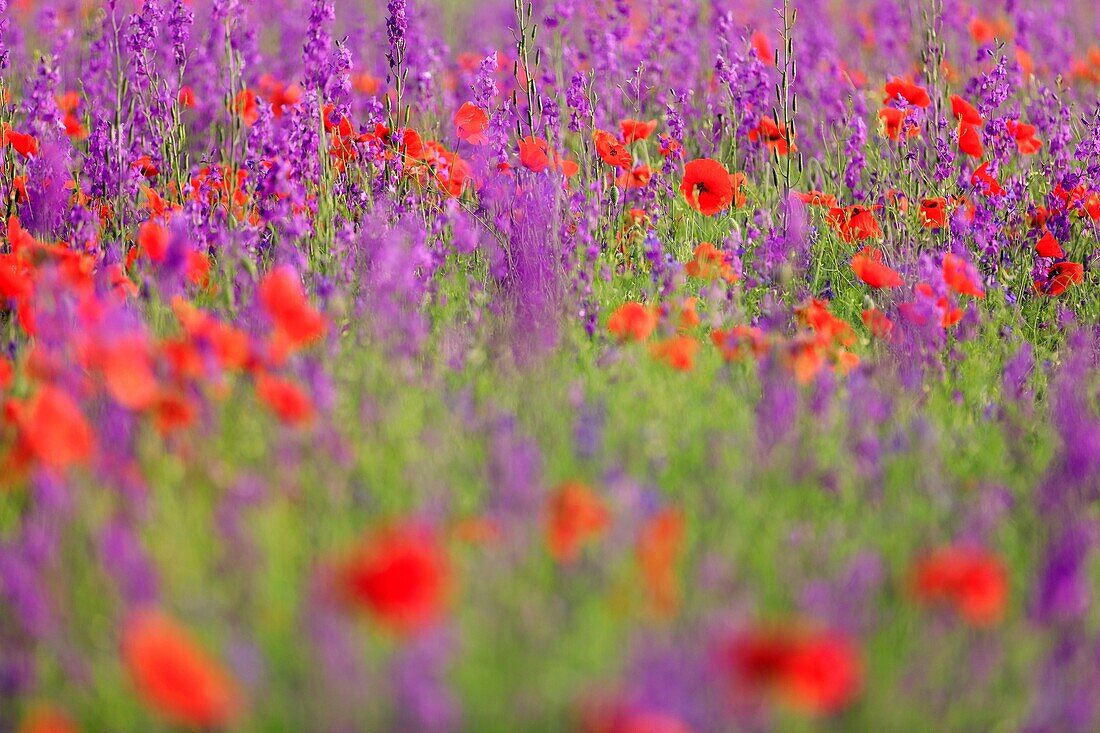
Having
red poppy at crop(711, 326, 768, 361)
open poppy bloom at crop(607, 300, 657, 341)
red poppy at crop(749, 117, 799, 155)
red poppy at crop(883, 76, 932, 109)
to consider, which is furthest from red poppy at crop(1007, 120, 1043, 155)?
open poppy bloom at crop(607, 300, 657, 341)

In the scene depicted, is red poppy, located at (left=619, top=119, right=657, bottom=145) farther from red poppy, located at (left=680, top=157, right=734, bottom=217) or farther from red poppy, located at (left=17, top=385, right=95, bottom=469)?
red poppy, located at (left=17, top=385, right=95, bottom=469)

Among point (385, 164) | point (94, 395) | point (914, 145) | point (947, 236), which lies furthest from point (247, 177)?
point (914, 145)

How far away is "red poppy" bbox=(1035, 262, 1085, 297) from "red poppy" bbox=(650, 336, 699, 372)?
1255 millimetres

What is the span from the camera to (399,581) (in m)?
1.30

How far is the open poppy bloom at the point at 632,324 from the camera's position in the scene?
267cm

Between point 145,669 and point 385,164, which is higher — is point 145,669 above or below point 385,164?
below

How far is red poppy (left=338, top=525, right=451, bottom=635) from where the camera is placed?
1302 millimetres

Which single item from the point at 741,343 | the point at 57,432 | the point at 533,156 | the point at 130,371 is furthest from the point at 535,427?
the point at 533,156

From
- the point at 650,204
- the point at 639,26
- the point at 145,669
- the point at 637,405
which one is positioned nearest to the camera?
the point at 145,669

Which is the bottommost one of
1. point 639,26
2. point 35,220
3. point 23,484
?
point 23,484

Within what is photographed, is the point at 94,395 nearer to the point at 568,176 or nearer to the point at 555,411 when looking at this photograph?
the point at 555,411

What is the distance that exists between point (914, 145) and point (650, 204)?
1.27 m

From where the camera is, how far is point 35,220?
11.1 feet

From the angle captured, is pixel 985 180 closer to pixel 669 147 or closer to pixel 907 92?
pixel 907 92
